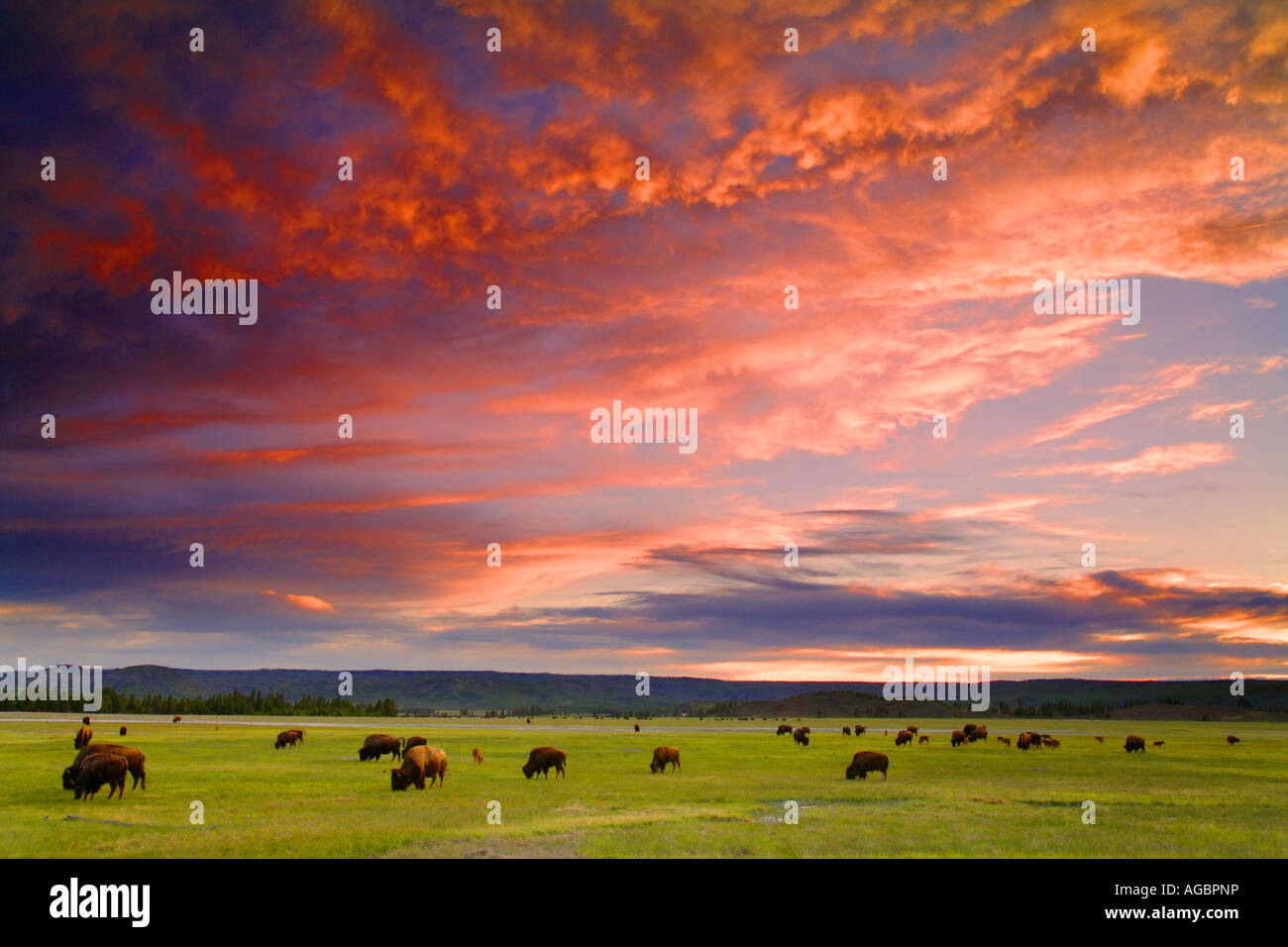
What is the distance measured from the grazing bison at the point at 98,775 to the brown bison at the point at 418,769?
31.2 ft

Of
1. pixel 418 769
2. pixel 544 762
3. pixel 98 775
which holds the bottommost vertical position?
pixel 544 762

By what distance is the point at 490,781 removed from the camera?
37.6 metres

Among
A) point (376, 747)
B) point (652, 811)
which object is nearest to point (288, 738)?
point (376, 747)

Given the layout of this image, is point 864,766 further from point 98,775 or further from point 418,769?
point 98,775

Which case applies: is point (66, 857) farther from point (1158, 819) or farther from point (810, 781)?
point (1158, 819)

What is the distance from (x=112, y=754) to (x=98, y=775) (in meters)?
1.99

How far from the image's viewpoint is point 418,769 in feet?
111

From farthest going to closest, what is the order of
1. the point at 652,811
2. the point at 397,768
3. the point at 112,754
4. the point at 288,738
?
the point at 288,738 < the point at 397,768 < the point at 112,754 < the point at 652,811

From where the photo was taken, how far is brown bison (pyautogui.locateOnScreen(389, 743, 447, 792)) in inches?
1319

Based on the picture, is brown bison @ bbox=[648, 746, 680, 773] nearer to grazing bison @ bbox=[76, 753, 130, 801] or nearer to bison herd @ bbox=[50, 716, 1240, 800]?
bison herd @ bbox=[50, 716, 1240, 800]

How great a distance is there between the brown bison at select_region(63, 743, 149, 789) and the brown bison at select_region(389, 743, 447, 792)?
9.54 m

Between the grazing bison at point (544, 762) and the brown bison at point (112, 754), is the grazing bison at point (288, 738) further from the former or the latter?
the grazing bison at point (544, 762)
